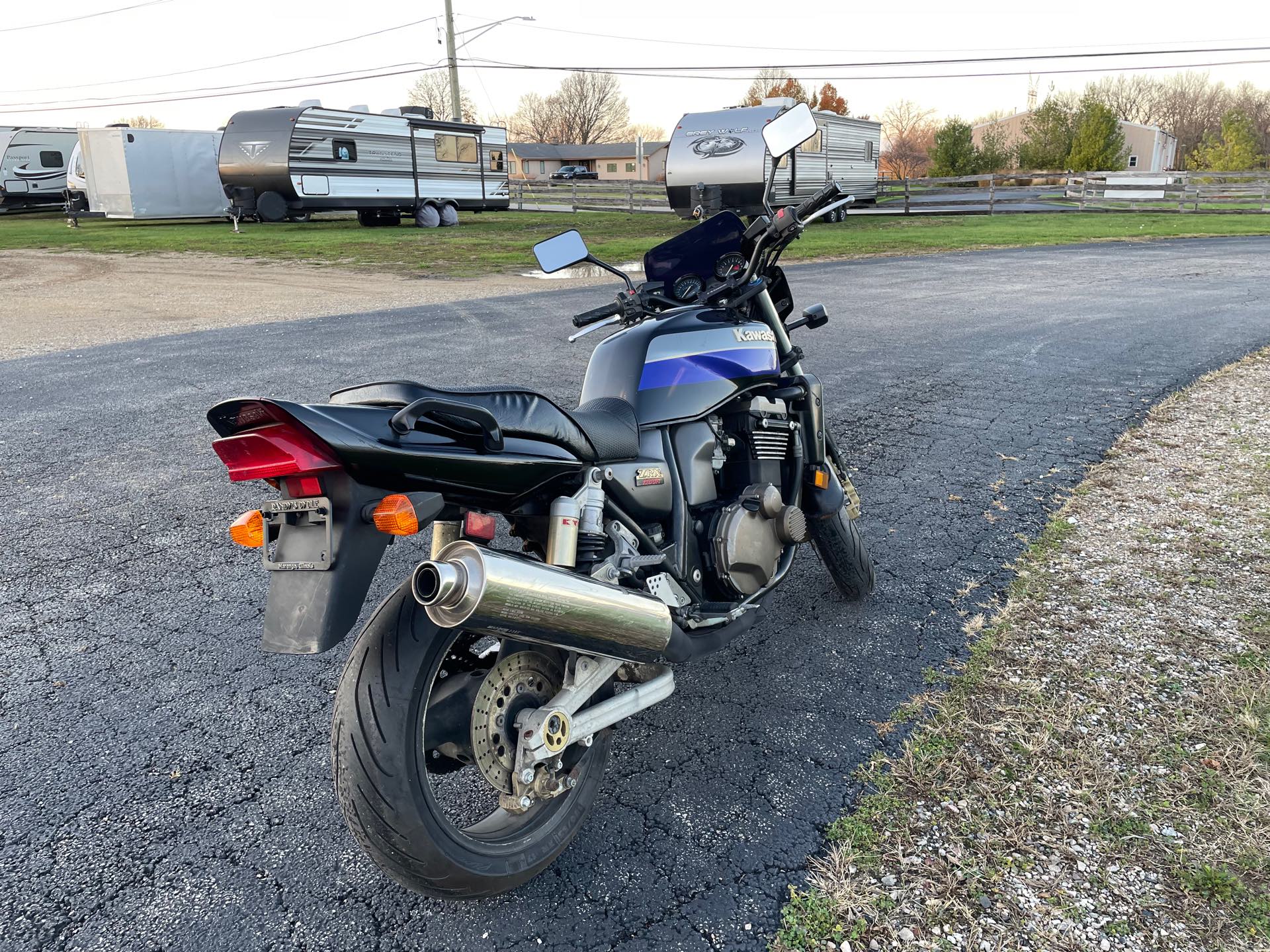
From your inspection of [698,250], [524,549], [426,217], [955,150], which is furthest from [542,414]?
[955,150]

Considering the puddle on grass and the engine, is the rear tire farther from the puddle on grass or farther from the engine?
the puddle on grass

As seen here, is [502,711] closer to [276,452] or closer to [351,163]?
[276,452]

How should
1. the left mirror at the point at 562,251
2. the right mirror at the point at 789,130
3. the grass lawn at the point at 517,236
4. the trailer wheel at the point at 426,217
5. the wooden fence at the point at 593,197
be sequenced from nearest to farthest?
the right mirror at the point at 789,130 < the left mirror at the point at 562,251 < the grass lawn at the point at 517,236 < the trailer wheel at the point at 426,217 < the wooden fence at the point at 593,197

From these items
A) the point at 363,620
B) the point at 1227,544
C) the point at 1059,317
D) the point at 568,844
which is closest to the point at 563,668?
the point at 568,844

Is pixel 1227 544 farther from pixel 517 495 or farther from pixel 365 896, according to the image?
pixel 365 896

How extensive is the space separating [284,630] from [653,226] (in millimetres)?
23304

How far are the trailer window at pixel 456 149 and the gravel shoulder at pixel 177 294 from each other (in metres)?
10.3

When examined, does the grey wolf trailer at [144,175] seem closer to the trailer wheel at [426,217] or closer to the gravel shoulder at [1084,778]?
the trailer wheel at [426,217]

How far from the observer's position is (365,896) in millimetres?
2221

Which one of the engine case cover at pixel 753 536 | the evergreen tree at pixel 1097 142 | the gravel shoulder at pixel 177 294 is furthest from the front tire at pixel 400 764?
the evergreen tree at pixel 1097 142

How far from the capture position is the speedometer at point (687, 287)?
3.29 m

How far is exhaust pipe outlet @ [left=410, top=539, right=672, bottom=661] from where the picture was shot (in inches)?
72.5

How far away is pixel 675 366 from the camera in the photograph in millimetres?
2928

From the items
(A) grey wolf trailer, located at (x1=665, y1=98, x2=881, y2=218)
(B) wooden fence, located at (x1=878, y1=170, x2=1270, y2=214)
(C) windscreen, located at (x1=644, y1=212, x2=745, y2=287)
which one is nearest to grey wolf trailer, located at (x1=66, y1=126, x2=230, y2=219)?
(A) grey wolf trailer, located at (x1=665, y1=98, x2=881, y2=218)
